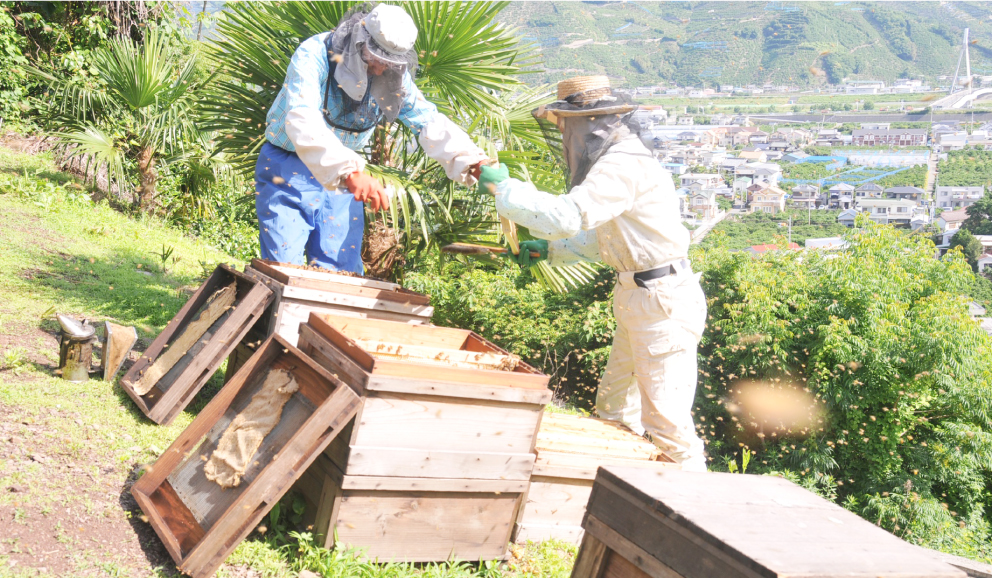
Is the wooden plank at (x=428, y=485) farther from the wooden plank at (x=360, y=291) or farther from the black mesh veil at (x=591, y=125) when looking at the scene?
the black mesh veil at (x=591, y=125)

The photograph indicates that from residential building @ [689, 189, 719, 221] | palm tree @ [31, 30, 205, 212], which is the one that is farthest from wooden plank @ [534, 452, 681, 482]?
residential building @ [689, 189, 719, 221]

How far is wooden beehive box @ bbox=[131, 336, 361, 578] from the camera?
220 centimetres

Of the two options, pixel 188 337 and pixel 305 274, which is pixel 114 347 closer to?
pixel 188 337

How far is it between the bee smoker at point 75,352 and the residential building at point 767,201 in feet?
88.3

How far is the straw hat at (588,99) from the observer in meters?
3.22

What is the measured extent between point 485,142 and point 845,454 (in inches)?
227

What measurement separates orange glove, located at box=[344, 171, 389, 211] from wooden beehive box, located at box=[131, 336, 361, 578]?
88cm

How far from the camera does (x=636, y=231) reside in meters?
3.25

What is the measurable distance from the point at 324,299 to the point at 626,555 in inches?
78.3

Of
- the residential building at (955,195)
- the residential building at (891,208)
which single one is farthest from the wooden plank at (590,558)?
the residential building at (955,195)

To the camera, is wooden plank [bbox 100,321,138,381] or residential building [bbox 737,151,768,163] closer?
wooden plank [bbox 100,321,138,381]

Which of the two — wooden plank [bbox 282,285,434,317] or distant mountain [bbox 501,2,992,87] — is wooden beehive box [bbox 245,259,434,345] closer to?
wooden plank [bbox 282,285,434,317]

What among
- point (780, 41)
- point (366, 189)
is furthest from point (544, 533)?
point (780, 41)

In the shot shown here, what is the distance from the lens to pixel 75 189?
9.09 metres
